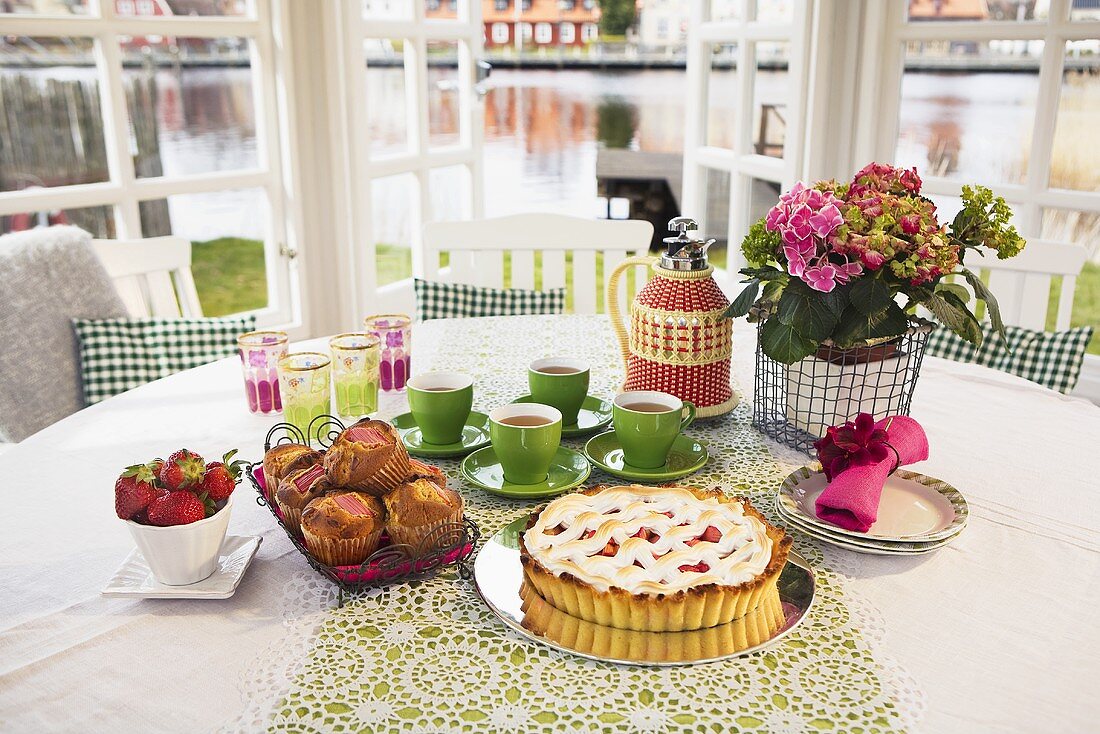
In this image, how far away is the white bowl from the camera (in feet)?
3.05

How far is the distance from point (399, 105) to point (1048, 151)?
1.93m

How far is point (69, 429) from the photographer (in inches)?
55.1

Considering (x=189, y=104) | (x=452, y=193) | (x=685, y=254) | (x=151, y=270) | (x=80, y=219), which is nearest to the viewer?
(x=685, y=254)

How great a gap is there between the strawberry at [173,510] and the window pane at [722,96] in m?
2.51

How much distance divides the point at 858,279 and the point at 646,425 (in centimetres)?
31

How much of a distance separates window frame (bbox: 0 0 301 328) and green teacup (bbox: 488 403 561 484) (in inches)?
71.5

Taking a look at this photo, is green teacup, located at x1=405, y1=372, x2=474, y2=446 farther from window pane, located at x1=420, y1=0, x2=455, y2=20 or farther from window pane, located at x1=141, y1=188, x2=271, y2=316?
window pane, located at x1=420, y1=0, x2=455, y2=20

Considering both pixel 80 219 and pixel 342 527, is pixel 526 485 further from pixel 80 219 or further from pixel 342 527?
pixel 80 219

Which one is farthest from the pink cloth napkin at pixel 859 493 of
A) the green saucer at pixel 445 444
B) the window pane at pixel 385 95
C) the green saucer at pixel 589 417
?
the window pane at pixel 385 95

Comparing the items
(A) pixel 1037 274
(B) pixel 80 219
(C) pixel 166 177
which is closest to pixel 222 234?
(C) pixel 166 177

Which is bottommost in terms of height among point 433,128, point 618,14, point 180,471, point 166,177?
point 180,471

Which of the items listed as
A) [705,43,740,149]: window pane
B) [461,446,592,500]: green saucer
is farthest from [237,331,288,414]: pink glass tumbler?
[705,43,740,149]: window pane

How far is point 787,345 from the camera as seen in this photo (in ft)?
3.97

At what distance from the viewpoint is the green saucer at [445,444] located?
129 cm
